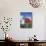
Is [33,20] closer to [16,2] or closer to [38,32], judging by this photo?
[38,32]

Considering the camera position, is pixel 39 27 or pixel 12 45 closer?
pixel 12 45

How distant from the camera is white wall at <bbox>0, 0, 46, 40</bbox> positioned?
5840 millimetres

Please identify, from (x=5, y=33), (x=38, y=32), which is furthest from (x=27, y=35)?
(x=5, y=33)

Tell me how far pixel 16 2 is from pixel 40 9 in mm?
1077

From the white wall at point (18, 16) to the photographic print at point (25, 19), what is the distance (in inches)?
5.1

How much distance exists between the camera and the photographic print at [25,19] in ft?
19.3

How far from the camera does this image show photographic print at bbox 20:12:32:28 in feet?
19.3

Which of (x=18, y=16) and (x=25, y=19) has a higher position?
(x=18, y=16)

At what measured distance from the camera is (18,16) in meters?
5.88

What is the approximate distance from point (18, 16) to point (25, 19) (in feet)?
1.08

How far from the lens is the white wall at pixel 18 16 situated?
19.2 ft

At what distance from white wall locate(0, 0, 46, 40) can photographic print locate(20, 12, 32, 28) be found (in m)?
0.13

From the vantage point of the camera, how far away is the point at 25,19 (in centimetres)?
592

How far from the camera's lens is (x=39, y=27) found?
5922 mm
